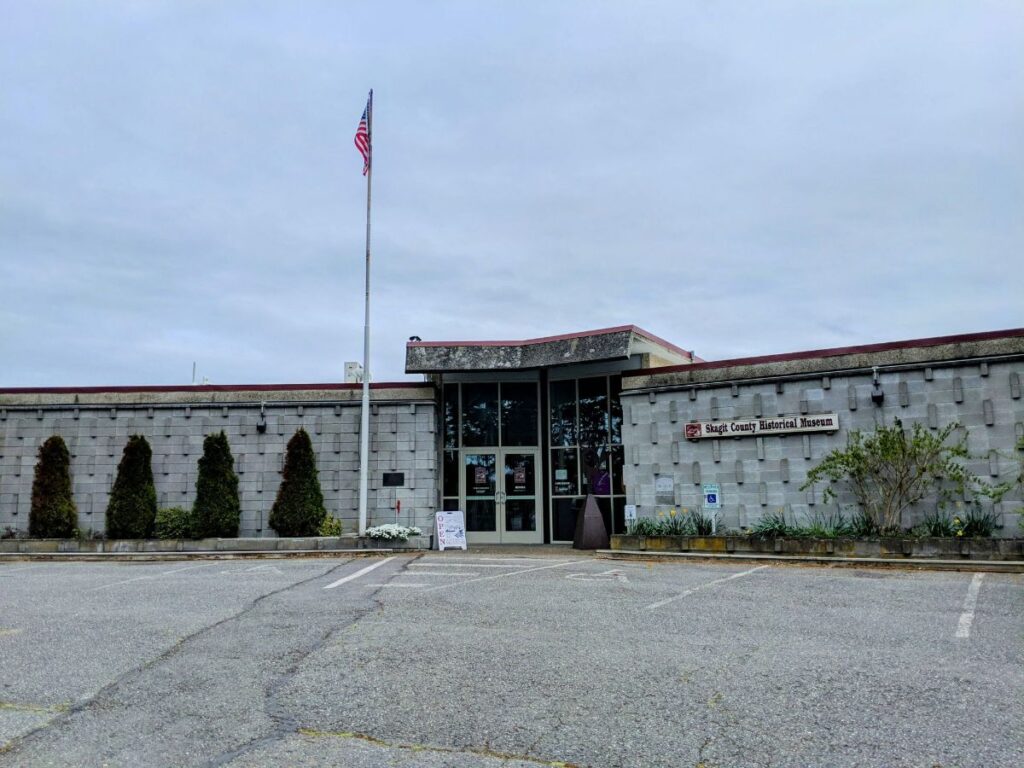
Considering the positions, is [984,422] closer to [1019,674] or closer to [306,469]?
[1019,674]

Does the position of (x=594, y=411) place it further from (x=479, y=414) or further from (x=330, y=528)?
(x=330, y=528)

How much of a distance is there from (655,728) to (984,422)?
1247 cm

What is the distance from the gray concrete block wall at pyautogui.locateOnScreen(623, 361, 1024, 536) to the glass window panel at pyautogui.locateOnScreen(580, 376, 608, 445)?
51.7 inches

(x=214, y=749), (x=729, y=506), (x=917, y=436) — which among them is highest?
(x=917, y=436)

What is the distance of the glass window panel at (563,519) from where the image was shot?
20.4m

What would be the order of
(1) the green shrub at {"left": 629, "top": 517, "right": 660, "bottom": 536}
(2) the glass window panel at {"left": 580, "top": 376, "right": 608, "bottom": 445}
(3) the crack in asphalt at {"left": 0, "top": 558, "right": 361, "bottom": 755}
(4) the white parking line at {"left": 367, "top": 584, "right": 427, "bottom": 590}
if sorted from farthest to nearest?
(2) the glass window panel at {"left": 580, "top": 376, "right": 608, "bottom": 445} → (1) the green shrub at {"left": 629, "top": 517, "right": 660, "bottom": 536} → (4) the white parking line at {"left": 367, "top": 584, "right": 427, "bottom": 590} → (3) the crack in asphalt at {"left": 0, "top": 558, "right": 361, "bottom": 755}

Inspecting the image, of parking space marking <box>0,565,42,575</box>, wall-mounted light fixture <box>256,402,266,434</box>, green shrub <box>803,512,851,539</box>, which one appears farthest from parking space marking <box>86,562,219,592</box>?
green shrub <box>803,512,851,539</box>

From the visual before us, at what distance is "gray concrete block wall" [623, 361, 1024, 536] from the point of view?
1520 centimetres

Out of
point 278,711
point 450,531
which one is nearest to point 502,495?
point 450,531

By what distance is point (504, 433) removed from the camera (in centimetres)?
2120

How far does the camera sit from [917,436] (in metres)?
15.5

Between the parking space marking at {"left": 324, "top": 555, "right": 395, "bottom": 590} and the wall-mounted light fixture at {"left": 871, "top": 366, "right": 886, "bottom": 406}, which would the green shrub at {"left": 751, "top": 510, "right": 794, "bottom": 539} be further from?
the parking space marking at {"left": 324, "top": 555, "right": 395, "bottom": 590}

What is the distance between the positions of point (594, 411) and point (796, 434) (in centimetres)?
503

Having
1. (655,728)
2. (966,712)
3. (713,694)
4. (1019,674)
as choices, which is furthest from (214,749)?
(1019,674)
